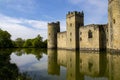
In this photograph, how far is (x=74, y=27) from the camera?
36.5 meters

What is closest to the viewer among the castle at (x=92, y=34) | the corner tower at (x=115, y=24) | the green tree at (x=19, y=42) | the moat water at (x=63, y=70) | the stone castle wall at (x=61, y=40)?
the moat water at (x=63, y=70)

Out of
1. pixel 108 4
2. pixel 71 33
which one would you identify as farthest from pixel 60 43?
pixel 108 4

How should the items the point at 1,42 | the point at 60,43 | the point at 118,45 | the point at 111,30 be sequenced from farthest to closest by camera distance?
the point at 1,42 < the point at 60,43 < the point at 111,30 < the point at 118,45

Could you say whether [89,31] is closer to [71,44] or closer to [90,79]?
[71,44]

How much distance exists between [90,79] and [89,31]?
2238 cm

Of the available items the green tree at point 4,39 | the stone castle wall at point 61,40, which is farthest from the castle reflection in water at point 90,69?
the green tree at point 4,39

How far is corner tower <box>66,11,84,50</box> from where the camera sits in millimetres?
36169

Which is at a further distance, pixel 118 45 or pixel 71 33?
pixel 71 33

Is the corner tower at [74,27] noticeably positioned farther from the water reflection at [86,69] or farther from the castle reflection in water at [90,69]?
the castle reflection in water at [90,69]

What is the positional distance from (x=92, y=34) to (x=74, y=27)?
6.32m

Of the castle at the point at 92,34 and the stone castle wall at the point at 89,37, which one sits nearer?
the castle at the point at 92,34

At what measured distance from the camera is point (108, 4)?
90.0 ft

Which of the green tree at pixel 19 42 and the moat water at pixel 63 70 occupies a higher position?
the green tree at pixel 19 42

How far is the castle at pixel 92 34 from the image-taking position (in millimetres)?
23906
